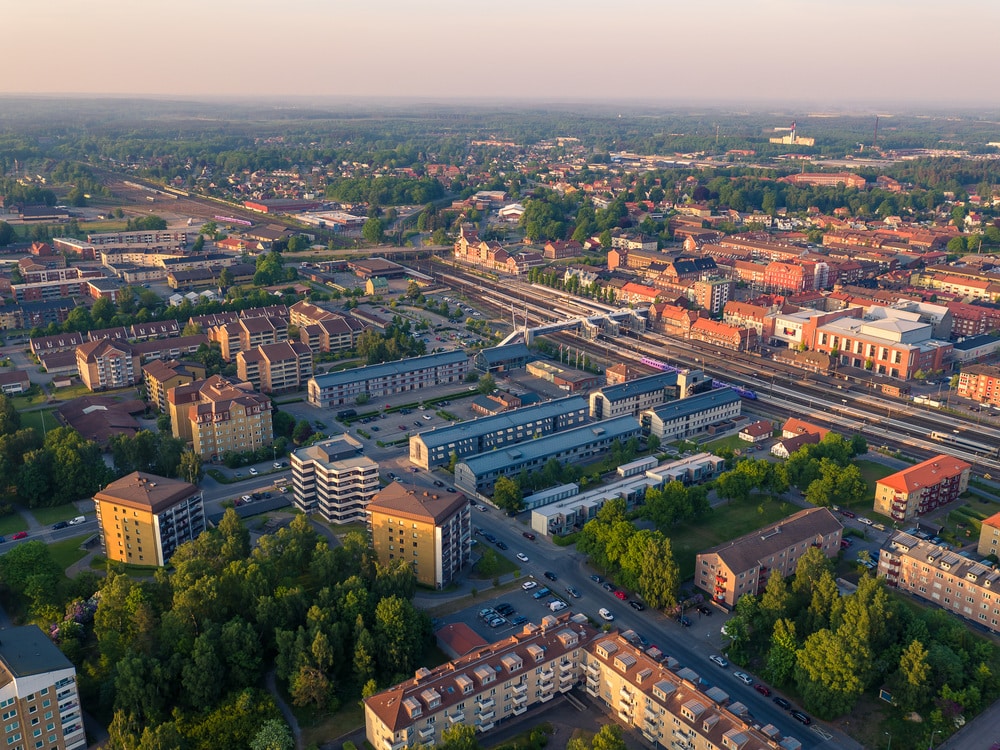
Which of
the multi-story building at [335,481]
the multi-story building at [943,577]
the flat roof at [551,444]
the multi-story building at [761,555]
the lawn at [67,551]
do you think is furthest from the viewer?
the flat roof at [551,444]

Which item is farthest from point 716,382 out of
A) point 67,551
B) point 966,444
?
point 67,551

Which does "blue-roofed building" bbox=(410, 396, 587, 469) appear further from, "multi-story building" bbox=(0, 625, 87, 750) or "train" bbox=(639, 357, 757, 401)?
"multi-story building" bbox=(0, 625, 87, 750)

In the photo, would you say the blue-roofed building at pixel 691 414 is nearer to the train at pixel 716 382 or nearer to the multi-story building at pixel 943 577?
the train at pixel 716 382

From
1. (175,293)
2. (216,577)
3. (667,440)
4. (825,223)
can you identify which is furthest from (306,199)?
(216,577)

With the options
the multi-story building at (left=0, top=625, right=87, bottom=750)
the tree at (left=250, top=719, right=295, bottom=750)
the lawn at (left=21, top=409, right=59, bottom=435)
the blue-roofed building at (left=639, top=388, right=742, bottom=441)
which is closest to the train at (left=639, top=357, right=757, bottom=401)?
the blue-roofed building at (left=639, top=388, right=742, bottom=441)

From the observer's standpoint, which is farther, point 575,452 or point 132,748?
point 575,452

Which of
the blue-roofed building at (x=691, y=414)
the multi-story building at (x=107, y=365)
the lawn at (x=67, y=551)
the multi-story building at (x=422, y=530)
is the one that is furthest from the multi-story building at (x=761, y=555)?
the multi-story building at (x=107, y=365)

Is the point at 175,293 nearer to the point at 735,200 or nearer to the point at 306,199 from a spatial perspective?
the point at 306,199
